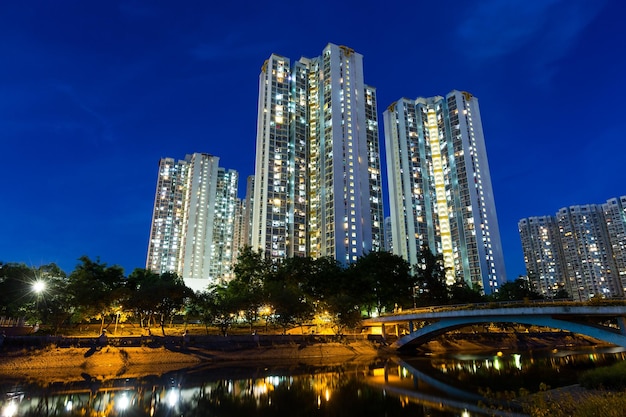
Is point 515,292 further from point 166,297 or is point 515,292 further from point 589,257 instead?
point 589,257

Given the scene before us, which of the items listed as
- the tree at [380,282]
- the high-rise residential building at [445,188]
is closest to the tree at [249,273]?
the tree at [380,282]

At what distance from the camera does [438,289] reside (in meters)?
109

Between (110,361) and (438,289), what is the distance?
280 ft

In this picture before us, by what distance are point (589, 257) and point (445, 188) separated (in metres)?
81.9

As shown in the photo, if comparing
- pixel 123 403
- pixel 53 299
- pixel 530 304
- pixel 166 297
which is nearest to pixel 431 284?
pixel 530 304

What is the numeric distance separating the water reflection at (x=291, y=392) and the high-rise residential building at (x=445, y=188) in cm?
12019

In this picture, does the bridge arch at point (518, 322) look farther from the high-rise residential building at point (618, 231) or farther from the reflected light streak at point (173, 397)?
the high-rise residential building at point (618, 231)

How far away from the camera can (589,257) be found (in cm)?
18962

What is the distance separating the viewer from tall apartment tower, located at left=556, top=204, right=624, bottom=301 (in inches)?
7195

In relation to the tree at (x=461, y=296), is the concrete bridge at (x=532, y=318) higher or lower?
lower

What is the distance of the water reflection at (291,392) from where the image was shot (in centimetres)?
2627

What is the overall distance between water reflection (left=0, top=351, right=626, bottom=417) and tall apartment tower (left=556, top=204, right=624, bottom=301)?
6687 inches

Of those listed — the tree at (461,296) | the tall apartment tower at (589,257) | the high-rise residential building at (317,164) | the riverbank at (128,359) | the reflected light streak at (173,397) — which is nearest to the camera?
the reflected light streak at (173,397)

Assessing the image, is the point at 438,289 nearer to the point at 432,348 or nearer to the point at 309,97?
the point at 432,348
